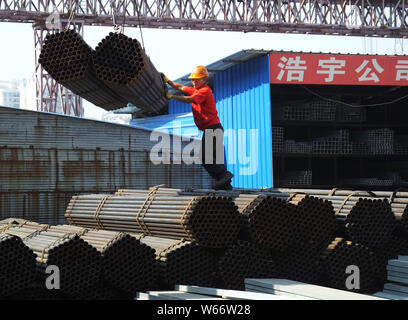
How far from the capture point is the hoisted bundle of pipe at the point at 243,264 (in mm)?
7332

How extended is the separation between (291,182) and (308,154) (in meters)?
1.10

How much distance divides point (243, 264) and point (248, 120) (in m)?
10.4

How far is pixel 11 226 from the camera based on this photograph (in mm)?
11109

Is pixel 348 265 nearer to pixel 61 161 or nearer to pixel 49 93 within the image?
pixel 61 161

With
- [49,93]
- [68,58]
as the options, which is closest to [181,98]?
[68,58]

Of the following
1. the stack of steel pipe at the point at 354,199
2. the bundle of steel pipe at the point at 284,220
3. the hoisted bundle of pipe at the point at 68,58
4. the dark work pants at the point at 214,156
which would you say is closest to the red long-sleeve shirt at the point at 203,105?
the dark work pants at the point at 214,156

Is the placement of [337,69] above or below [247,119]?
above

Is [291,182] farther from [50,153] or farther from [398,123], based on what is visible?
[50,153]

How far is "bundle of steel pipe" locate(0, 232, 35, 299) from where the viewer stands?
6.55 m

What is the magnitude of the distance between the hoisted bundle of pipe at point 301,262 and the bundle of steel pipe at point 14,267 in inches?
131

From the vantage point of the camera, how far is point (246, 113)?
17.5 m

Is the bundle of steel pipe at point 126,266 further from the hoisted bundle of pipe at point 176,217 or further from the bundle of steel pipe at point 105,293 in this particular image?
the hoisted bundle of pipe at point 176,217

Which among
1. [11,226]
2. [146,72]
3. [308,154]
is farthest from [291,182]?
[146,72]

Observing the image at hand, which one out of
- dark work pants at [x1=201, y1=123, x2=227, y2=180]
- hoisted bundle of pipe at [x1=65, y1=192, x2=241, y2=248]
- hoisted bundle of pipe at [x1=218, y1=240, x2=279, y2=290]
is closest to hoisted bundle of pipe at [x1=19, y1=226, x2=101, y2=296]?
hoisted bundle of pipe at [x1=65, y1=192, x2=241, y2=248]
